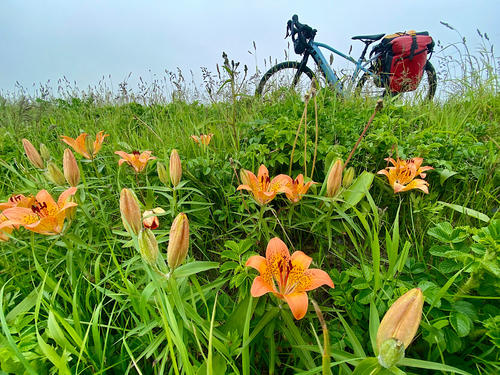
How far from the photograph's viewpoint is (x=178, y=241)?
1.94 feet

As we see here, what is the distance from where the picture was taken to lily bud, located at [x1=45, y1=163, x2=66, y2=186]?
963 mm

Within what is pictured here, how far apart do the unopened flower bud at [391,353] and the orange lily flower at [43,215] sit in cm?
78

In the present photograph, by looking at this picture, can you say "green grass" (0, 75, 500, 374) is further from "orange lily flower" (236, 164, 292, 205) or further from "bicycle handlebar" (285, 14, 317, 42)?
"bicycle handlebar" (285, 14, 317, 42)

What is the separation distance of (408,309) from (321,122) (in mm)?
1186

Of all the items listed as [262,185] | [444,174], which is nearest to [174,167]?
[262,185]

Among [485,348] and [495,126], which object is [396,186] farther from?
[495,126]

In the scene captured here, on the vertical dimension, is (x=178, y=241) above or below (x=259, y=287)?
above

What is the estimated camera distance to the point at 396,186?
999 mm

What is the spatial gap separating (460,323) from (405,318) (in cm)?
25

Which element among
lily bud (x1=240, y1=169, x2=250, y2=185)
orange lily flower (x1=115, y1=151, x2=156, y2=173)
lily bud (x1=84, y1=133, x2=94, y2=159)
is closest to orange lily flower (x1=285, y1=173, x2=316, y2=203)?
lily bud (x1=240, y1=169, x2=250, y2=185)

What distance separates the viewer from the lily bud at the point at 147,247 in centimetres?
59

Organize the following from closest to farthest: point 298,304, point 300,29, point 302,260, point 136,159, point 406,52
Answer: point 298,304 → point 302,260 → point 136,159 → point 406,52 → point 300,29

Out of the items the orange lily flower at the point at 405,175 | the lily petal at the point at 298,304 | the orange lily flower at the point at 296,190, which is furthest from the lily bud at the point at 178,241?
the orange lily flower at the point at 405,175

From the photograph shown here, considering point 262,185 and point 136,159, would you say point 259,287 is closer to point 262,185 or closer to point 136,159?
point 262,185
